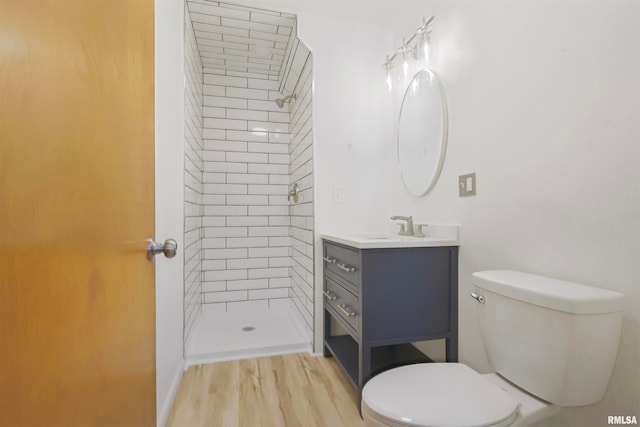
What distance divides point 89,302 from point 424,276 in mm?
1362

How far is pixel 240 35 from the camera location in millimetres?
Answer: 2342

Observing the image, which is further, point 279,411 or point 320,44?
point 320,44

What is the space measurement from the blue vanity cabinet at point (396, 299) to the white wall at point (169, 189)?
0.90 m

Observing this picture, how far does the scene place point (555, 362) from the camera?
846 millimetres

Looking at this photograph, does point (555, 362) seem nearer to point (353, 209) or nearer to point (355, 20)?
point (353, 209)

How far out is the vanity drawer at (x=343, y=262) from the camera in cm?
150

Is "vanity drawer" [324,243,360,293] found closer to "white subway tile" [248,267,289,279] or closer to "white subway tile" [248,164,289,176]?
"white subway tile" [248,267,289,279]

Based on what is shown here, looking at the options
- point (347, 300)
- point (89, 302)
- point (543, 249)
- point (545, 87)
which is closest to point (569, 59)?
point (545, 87)

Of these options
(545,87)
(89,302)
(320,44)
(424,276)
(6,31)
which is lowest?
(424,276)

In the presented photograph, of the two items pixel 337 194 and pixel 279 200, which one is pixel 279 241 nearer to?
pixel 279 200

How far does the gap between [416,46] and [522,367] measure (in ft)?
5.67

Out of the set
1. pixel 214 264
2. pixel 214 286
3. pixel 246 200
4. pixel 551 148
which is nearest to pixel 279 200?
pixel 246 200

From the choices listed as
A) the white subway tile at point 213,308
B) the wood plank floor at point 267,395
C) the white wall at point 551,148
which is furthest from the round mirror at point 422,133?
the white subway tile at point 213,308

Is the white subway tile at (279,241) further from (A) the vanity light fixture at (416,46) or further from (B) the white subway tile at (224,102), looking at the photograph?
(A) the vanity light fixture at (416,46)
